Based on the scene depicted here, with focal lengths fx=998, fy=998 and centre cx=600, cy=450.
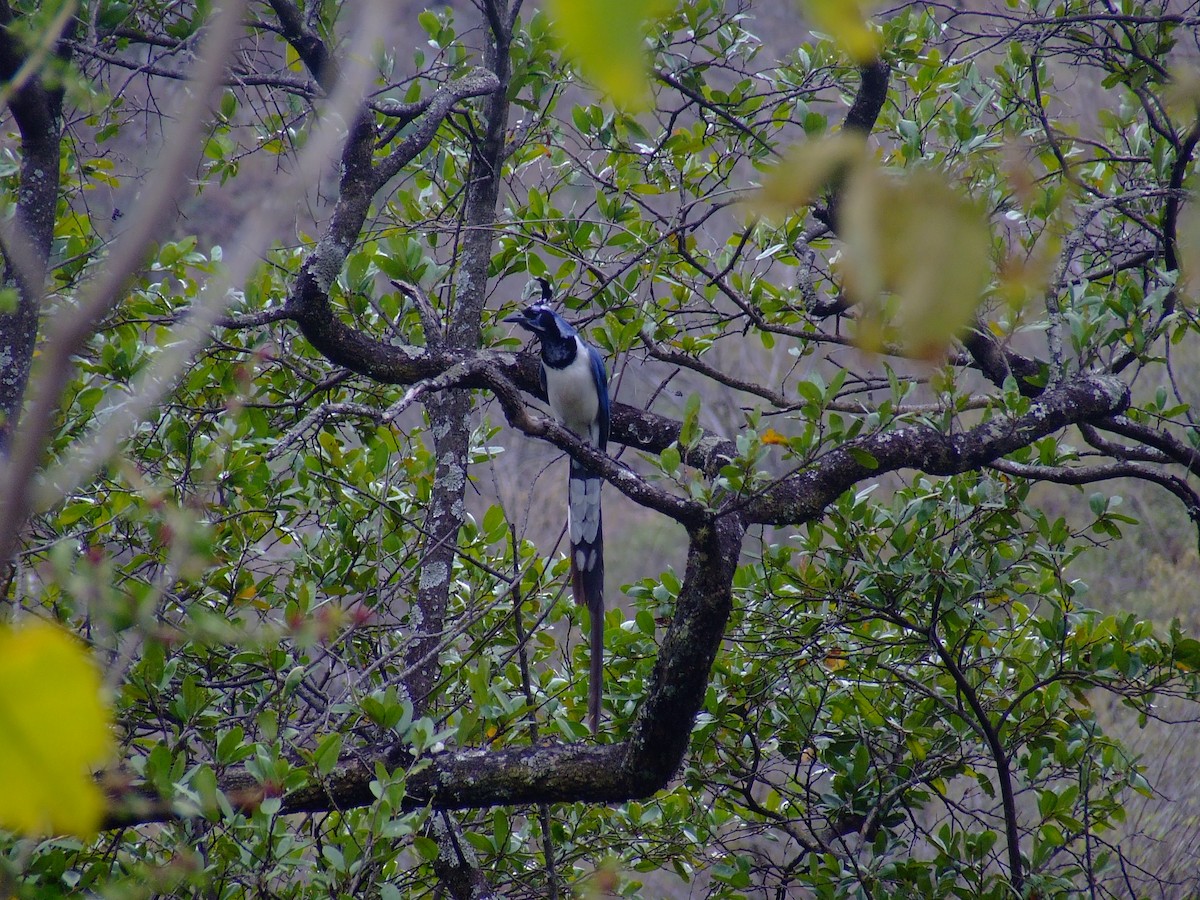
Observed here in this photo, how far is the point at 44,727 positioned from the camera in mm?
502

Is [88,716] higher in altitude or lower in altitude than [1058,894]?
lower

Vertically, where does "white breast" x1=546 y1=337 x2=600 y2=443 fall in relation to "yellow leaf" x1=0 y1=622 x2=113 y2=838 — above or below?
above

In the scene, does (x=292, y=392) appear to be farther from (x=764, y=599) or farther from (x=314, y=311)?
(x=764, y=599)

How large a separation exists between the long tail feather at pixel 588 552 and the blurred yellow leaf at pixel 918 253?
2121 millimetres

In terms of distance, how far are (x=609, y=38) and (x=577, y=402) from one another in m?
3.37

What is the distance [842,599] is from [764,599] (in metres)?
0.24

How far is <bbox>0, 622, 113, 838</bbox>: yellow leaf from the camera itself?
1.62 ft

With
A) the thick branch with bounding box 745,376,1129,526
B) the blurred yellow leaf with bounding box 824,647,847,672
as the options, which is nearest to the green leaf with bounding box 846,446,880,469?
the thick branch with bounding box 745,376,1129,526

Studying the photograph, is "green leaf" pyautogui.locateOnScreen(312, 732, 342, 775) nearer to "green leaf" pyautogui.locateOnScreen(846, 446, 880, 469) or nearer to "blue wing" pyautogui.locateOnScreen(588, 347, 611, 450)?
"green leaf" pyautogui.locateOnScreen(846, 446, 880, 469)

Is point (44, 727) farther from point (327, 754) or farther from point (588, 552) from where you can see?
point (588, 552)

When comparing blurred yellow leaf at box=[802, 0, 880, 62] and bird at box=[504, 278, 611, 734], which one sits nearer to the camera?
blurred yellow leaf at box=[802, 0, 880, 62]

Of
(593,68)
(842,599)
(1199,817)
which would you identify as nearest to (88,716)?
(593,68)

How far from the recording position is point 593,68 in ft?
1.66

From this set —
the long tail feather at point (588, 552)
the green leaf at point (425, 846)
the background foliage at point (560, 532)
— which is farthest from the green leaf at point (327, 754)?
the long tail feather at point (588, 552)
